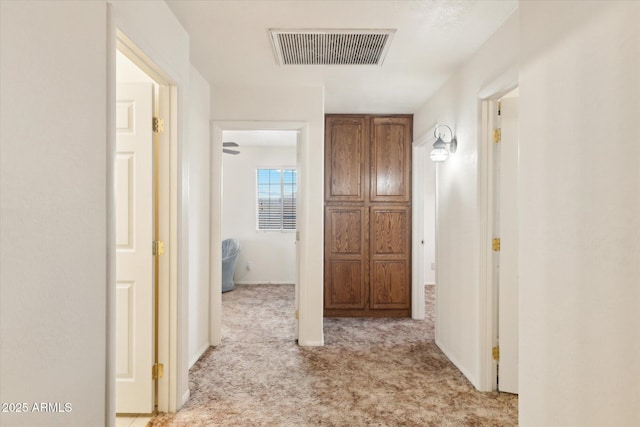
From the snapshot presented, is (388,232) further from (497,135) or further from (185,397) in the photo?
(185,397)

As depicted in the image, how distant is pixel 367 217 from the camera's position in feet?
15.8

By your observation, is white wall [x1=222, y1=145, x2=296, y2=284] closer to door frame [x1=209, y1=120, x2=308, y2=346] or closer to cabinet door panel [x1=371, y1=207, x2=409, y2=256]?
cabinet door panel [x1=371, y1=207, x2=409, y2=256]

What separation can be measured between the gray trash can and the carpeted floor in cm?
205

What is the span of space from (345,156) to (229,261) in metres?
2.86

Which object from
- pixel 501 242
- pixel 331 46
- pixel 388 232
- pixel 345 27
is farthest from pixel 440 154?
pixel 388 232

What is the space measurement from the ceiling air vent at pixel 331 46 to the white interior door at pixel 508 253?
3.31ft

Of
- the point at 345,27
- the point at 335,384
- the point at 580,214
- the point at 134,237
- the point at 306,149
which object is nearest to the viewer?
the point at 580,214

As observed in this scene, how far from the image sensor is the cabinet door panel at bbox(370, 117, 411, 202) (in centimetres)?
482

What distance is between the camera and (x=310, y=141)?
3703 millimetres

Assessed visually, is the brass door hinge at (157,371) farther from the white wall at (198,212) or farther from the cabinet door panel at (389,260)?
the cabinet door panel at (389,260)

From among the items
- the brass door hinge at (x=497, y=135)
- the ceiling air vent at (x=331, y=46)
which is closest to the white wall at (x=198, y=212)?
the ceiling air vent at (x=331, y=46)

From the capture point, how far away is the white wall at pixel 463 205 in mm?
2627
